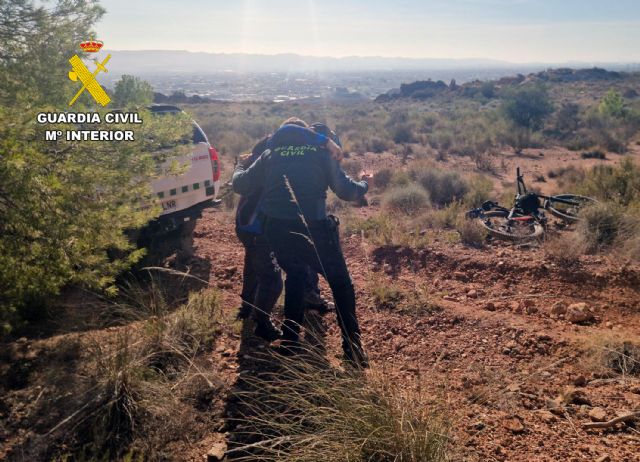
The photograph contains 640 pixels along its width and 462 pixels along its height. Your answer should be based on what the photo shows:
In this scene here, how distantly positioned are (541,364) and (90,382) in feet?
10.1

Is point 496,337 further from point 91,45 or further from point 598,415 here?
point 91,45

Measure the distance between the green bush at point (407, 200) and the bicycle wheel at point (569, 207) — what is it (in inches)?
92.1

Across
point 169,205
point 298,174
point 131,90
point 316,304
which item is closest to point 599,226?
point 316,304

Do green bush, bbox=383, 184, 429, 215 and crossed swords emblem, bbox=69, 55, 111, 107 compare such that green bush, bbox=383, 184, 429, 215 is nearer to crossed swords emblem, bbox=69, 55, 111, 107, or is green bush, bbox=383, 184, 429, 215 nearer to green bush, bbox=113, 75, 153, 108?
crossed swords emblem, bbox=69, 55, 111, 107

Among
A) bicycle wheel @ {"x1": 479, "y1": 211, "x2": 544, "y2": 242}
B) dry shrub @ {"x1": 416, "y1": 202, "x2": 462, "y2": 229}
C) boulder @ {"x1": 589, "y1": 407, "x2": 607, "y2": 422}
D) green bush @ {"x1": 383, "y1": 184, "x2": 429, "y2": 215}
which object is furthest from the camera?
green bush @ {"x1": 383, "y1": 184, "x2": 429, "y2": 215}

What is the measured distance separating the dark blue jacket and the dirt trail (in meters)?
1.13

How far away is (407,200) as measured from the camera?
9.37 meters

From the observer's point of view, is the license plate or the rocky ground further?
the license plate

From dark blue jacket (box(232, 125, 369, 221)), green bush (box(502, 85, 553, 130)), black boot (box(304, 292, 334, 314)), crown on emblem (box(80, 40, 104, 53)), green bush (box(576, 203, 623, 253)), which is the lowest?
black boot (box(304, 292, 334, 314))

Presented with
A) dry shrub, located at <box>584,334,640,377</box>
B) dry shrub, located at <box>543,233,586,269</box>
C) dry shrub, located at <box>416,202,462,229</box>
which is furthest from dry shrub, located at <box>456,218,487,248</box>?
dry shrub, located at <box>584,334,640,377</box>

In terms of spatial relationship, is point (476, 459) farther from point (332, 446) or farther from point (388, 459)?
point (332, 446)

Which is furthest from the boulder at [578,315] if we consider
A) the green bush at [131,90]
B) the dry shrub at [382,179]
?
the green bush at [131,90]

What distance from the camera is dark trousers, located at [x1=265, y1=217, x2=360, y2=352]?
346 centimetres

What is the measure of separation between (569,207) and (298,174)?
619 cm
